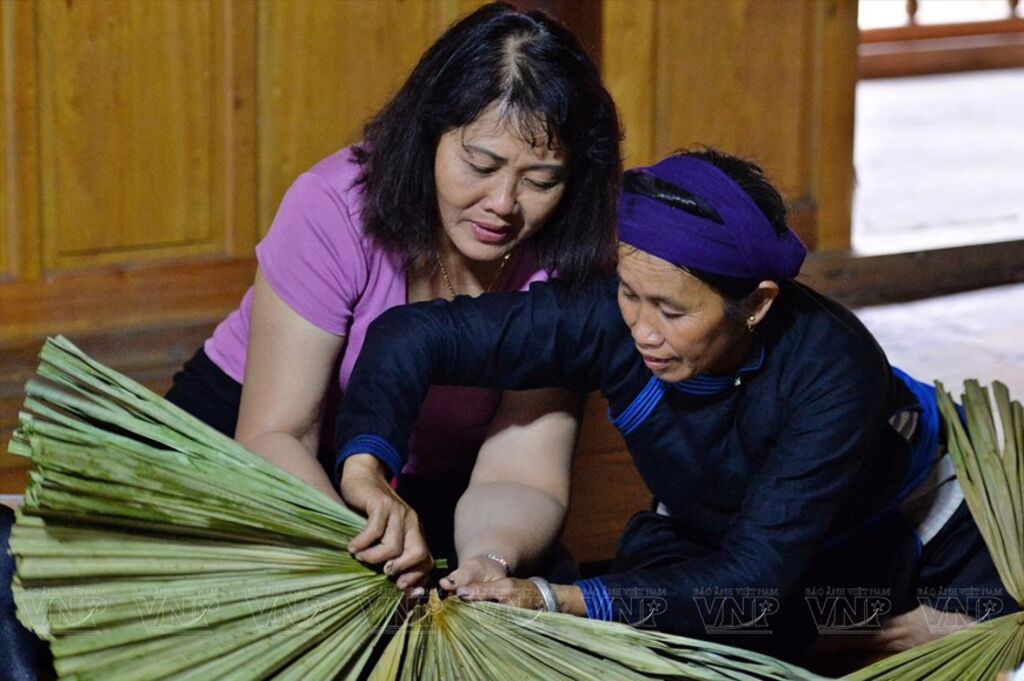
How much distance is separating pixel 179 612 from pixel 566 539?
121 cm

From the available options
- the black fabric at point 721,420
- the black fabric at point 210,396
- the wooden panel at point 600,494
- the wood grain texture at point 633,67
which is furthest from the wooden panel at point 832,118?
the black fabric at point 210,396

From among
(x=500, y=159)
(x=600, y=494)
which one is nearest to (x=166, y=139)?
(x=600, y=494)

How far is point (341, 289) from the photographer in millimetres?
2340

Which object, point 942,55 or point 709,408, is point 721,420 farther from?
point 942,55

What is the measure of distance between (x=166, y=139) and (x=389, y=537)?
2.05 metres

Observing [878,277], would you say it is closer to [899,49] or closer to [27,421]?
[27,421]

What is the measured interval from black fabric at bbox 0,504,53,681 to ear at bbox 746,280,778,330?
957 mm

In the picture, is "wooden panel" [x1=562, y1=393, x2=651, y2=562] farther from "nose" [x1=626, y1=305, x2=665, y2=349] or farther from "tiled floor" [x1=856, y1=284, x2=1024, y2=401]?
"tiled floor" [x1=856, y1=284, x2=1024, y2=401]

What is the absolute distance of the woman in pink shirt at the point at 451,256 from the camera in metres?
2.19

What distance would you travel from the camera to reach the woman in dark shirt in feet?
6.69

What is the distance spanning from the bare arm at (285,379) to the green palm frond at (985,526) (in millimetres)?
809

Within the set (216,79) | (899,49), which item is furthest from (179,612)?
(899,49)

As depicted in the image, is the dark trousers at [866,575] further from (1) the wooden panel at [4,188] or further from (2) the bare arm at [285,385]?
(1) the wooden panel at [4,188]

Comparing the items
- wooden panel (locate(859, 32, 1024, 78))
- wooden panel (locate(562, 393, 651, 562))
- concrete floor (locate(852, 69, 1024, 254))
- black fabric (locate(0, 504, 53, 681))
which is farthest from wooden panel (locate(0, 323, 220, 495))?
wooden panel (locate(859, 32, 1024, 78))
